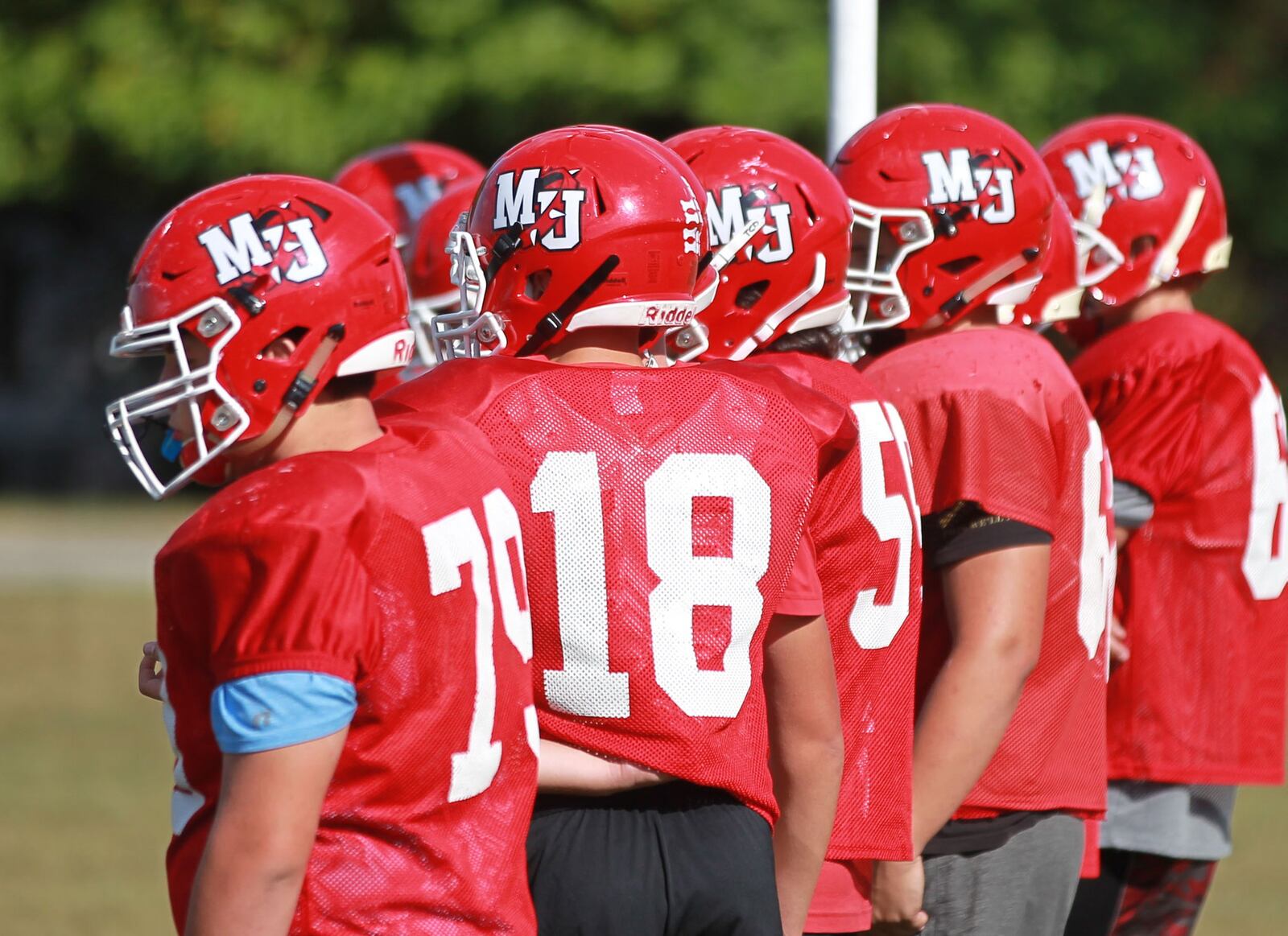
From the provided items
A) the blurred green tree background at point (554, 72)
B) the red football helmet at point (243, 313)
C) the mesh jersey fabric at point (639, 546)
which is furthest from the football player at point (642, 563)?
the blurred green tree background at point (554, 72)

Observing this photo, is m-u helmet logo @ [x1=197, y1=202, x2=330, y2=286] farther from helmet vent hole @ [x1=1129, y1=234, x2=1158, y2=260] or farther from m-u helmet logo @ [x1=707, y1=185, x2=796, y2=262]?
helmet vent hole @ [x1=1129, y1=234, x2=1158, y2=260]

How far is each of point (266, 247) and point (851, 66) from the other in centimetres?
216

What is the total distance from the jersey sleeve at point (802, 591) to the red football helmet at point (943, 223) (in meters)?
0.81

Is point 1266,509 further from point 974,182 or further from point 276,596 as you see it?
point 276,596

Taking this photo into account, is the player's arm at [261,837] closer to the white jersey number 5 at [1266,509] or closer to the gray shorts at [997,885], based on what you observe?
the gray shorts at [997,885]

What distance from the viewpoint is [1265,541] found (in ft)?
12.4

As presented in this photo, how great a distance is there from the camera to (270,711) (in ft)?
6.62

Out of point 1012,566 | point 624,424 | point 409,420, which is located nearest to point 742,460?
point 624,424

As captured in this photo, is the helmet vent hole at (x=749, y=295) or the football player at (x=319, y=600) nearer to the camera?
the football player at (x=319, y=600)

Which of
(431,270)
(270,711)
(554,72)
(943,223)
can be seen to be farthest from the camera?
(554,72)

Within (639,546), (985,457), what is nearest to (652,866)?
(639,546)

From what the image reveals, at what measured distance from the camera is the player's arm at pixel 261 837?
202 centimetres

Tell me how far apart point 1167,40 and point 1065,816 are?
1392cm

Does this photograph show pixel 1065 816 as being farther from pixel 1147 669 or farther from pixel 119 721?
pixel 119 721
